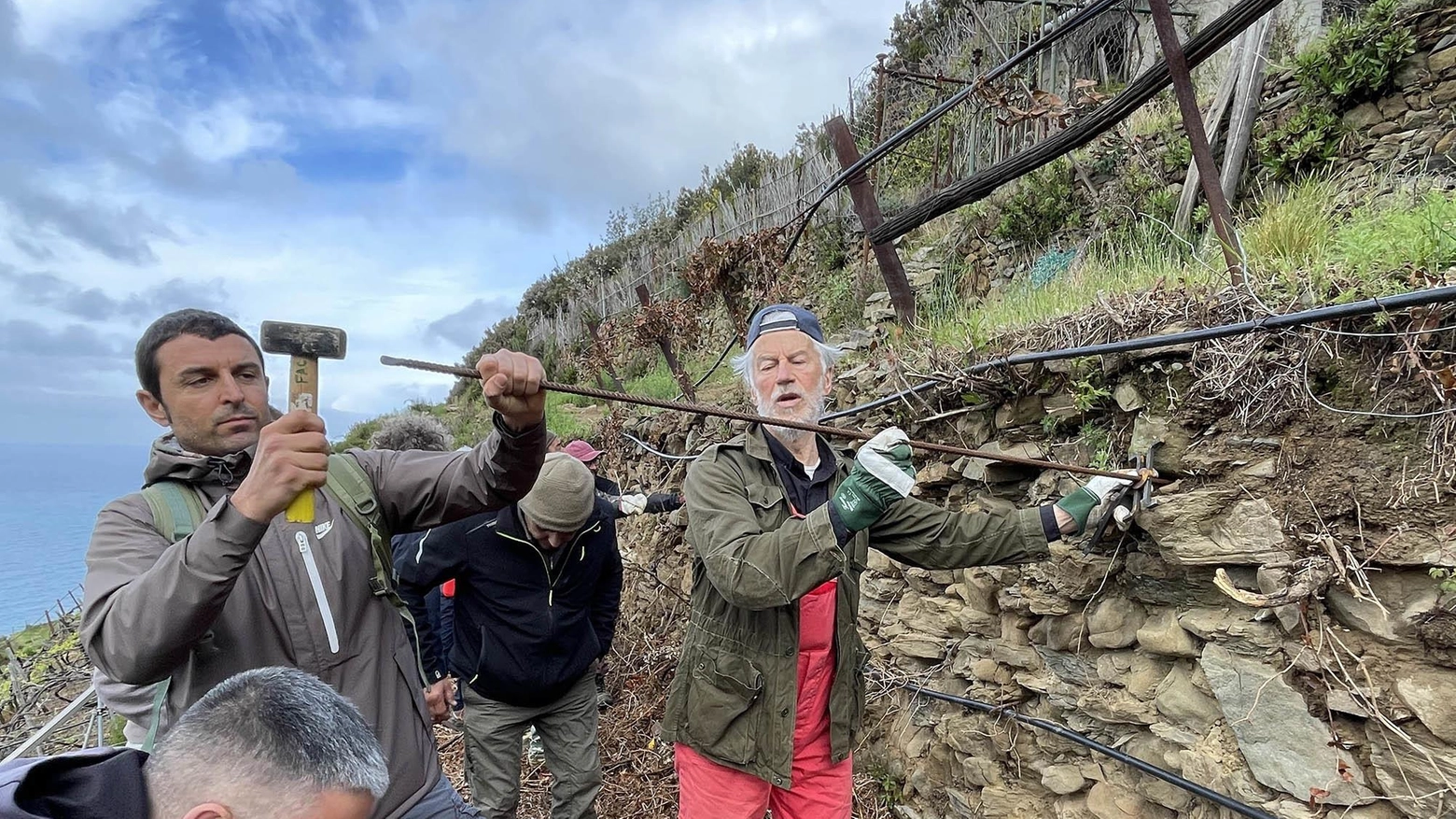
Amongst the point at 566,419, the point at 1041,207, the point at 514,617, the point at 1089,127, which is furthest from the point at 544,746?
the point at 566,419

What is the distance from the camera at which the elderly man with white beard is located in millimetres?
2285

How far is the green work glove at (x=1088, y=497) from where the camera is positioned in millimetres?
2383

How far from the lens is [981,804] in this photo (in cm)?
303

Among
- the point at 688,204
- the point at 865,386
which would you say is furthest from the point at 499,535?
the point at 688,204

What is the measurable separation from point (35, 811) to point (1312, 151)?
516 centimetres

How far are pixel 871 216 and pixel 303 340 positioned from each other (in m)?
3.38

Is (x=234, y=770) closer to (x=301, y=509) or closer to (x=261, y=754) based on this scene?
(x=261, y=754)

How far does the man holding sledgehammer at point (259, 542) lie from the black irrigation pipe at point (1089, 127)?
271cm

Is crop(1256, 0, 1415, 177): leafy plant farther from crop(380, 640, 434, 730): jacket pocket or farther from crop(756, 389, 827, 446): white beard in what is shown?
crop(380, 640, 434, 730): jacket pocket

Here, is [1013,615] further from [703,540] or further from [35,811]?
[35,811]

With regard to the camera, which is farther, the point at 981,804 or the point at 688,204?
the point at 688,204

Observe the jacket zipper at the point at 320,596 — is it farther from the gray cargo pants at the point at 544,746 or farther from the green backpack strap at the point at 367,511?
the gray cargo pants at the point at 544,746

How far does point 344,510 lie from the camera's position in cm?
192

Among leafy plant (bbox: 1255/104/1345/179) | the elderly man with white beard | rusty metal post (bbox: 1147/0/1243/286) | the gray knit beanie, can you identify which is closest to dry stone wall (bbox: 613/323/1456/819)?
the elderly man with white beard
